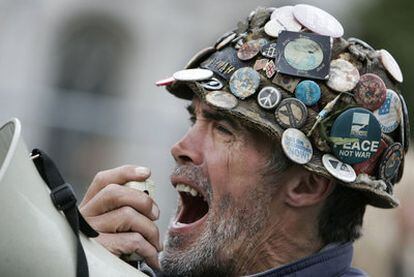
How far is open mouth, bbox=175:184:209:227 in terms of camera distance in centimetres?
385

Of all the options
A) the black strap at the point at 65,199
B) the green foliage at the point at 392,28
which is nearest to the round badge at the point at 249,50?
the black strap at the point at 65,199

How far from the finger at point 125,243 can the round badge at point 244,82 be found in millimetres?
516

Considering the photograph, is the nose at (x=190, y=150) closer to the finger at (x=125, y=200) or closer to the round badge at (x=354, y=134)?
the finger at (x=125, y=200)

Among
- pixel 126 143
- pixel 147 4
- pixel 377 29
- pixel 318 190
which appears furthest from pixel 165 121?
pixel 318 190

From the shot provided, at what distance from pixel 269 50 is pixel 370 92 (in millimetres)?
320

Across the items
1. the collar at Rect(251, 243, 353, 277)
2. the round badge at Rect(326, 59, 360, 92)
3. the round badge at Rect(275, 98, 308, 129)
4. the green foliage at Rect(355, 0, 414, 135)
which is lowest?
the green foliage at Rect(355, 0, 414, 135)

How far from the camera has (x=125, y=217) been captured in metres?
3.60

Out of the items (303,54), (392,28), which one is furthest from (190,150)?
(392,28)

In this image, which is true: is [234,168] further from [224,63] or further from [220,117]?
[224,63]

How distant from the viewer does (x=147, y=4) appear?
1842 centimetres

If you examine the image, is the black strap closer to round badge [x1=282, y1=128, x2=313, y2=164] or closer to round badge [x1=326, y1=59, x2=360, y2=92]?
round badge [x1=282, y1=128, x2=313, y2=164]

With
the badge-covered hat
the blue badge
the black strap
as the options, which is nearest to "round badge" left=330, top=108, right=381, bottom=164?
the badge-covered hat

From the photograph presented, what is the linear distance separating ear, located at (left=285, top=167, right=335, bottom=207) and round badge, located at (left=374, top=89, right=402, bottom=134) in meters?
0.24

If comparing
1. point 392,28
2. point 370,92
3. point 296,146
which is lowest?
point 392,28
